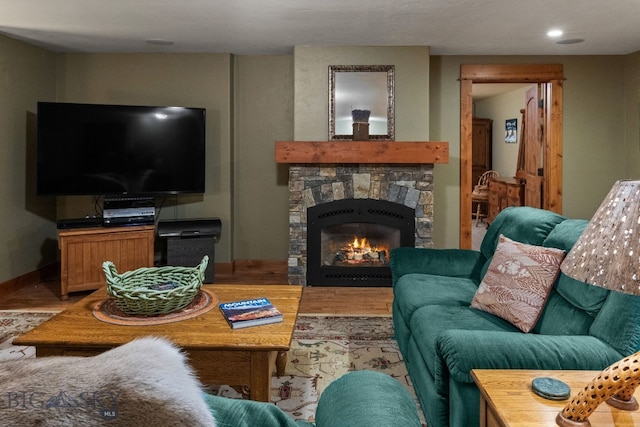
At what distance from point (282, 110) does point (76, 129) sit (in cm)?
202

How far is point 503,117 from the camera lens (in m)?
8.65

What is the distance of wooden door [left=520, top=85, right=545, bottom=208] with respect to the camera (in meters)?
5.33

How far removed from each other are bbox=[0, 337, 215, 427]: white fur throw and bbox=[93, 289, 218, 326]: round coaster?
1.43 m

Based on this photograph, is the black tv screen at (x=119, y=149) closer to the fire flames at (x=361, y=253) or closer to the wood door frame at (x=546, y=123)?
the fire flames at (x=361, y=253)

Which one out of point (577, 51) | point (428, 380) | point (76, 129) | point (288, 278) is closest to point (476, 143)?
point (577, 51)

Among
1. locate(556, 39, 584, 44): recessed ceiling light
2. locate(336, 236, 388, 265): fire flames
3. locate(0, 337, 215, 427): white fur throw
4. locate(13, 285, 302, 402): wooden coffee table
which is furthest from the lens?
locate(336, 236, 388, 265): fire flames

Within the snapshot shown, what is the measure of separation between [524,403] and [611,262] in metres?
0.51

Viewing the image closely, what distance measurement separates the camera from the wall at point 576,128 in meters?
5.08

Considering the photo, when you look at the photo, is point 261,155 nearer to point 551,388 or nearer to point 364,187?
point 364,187

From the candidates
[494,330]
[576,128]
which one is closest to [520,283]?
[494,330]

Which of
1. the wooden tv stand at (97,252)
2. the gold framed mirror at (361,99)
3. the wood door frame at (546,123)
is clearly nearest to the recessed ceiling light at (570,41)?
the wood door frame at (546,123)

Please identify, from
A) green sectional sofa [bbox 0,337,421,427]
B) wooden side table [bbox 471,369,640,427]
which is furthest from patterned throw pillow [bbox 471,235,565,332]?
green sectional sofa [bbox 0,337,421,427]

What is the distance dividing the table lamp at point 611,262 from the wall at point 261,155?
4179 millimetres

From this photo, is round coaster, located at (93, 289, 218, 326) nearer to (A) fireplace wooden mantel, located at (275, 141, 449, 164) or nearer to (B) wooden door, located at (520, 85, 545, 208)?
(A) fireplace wooden mantel, located at (275, 141, 449, 164)
